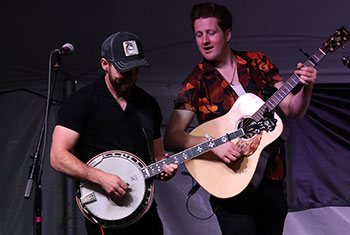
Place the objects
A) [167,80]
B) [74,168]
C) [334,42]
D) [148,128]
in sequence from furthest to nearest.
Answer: [167,80], [148,128], [334,42], [74,168]

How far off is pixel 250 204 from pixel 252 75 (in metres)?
0.75

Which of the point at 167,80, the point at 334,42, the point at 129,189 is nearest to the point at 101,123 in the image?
the point at 129,189

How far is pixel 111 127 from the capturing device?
9.12 feet

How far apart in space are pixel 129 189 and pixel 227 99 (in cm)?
75

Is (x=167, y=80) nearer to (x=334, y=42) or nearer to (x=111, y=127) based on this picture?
(x=111, y=127)

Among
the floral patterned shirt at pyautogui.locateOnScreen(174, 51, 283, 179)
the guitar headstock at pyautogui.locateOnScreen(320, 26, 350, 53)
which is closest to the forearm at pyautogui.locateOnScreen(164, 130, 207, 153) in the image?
the floral patterned shirt at pyautogui.locateOnScreen(174, 51, 283, 179)

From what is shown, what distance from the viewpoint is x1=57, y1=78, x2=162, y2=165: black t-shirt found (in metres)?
2.74

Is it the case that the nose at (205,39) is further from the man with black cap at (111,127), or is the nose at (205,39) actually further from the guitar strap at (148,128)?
the guitar strap at (148,128)

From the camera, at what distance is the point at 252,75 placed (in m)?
2.96

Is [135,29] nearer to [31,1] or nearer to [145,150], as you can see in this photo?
[31,1]

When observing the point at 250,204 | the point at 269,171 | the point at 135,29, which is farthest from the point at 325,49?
the point at 135,29

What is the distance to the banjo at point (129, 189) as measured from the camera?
271 cm

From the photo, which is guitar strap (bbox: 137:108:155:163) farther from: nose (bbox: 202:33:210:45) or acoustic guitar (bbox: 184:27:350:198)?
nose (bbox: 202:33:210:45)

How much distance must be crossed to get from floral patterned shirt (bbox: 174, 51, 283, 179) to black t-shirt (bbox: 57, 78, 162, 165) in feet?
1.01
